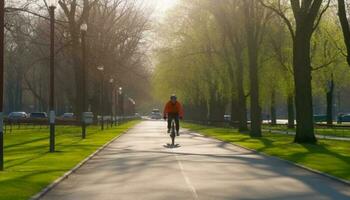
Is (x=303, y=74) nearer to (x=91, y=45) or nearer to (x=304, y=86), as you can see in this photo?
(x=304, y=86)

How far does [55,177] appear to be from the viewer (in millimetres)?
15562

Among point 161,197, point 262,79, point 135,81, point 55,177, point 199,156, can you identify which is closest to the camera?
point 161,197

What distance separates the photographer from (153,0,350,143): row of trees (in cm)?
4234

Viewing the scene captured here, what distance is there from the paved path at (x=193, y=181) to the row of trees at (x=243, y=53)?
66.9 feet

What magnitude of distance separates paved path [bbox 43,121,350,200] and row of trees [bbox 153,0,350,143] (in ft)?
66.9

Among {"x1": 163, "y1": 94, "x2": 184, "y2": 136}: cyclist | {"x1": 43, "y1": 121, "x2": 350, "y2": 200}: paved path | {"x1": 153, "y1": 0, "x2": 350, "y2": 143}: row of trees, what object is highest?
{"x1": 153, "y1": 0, "x2": 350, "y2": 143}: row of trees

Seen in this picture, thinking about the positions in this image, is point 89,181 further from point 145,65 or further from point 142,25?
point 145,65

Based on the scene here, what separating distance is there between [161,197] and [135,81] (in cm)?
7177

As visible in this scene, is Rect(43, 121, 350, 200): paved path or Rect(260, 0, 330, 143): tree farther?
Rect(260, 0, 330, 143): tree

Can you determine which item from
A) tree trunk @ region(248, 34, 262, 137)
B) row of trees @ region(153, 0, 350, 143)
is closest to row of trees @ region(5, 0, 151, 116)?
row of trees @ region(153, 0, 350, 143)

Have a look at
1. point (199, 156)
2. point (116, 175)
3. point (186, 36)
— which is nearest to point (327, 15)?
point (186, 36)

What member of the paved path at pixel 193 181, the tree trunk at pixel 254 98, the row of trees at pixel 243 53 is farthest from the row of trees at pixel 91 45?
the paved path at pixel 193 181

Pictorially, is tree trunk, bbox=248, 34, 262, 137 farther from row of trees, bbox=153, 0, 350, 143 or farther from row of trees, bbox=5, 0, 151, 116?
row of trees, bbox=5, 0, 151, 116

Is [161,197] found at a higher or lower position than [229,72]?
lower
